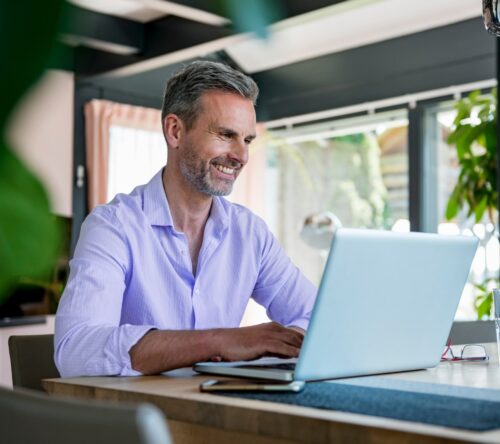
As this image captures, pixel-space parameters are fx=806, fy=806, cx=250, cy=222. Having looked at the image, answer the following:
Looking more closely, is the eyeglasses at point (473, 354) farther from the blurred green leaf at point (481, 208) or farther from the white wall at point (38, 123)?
the blurred green leaf at point (481, 208)

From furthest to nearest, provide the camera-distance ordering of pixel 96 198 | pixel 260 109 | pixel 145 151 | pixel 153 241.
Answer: pixel 260 109
pixel 145 151
pixel 96 198
pixel 153 241

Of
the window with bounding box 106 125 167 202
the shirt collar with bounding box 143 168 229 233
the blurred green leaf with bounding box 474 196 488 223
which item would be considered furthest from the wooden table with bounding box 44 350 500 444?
the window with bounding box 106 125 167 202

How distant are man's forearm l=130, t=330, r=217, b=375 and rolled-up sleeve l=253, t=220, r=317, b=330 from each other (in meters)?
0.61

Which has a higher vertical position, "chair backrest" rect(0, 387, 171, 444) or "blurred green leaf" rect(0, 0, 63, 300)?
"blurred green leaf" rect(0, 0, 63, 300)

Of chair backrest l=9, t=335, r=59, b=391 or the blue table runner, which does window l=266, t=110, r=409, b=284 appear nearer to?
chair backrest l=9, t=335, r=59, b=391

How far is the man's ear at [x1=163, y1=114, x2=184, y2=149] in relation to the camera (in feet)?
6.00

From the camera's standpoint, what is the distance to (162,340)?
1191 millimetres

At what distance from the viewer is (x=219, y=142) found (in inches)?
69.6

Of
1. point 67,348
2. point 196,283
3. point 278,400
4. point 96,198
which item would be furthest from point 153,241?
point 96,198

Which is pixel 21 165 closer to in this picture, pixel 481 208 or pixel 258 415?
pixel 258 415

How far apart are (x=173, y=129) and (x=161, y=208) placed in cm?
26

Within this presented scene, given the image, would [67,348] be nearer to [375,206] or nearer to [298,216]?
[375,206]

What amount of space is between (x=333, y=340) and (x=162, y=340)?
278 mm

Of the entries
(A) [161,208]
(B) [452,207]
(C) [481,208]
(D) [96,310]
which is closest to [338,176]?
(B) [452,207]
